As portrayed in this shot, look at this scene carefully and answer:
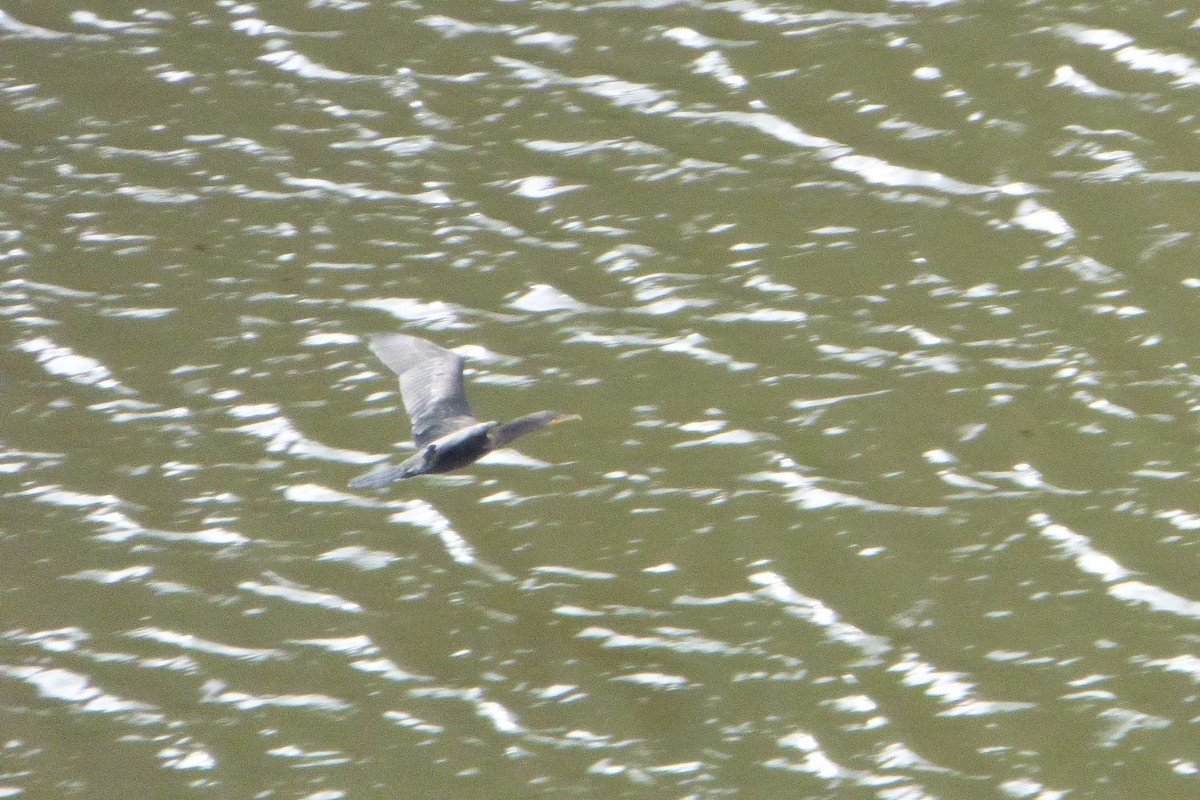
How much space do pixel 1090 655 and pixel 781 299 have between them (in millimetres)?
1760

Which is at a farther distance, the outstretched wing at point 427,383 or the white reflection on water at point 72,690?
the outstretched wing at point 427,383

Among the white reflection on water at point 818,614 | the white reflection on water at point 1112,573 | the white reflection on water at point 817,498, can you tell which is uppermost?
the white reflection on water at point 817,498

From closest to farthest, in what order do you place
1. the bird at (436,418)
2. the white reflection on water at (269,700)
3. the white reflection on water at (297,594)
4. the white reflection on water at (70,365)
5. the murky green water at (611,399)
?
the murky green water at (611,399)
the white reflection on water at (269,700)
the bird at (436,418)
the white reflection on water at (297,594)
the white reflection on water at (70,365)

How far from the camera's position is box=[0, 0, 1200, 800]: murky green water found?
4645 millimetres

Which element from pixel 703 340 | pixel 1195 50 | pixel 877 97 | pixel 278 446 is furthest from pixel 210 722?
pixel 1195 50

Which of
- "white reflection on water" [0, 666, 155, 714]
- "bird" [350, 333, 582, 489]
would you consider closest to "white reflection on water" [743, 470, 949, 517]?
"bird" [350, 333, 582, 489]

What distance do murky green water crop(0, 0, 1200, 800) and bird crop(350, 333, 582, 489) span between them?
0.27 metres

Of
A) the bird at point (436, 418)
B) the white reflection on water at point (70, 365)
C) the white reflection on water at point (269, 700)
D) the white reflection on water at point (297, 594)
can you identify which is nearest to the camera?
the white reflection on water at point (269, 700)

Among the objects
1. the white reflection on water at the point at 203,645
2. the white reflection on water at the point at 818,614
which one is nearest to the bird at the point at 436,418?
the white reflection on water at the point at 203,645

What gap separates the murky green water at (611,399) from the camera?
4645 millimetres

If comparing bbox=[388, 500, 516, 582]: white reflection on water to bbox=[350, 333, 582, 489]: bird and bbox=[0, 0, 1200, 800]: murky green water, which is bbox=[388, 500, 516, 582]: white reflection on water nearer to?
bbox=[0, 0, 1200, 800]: murky green water

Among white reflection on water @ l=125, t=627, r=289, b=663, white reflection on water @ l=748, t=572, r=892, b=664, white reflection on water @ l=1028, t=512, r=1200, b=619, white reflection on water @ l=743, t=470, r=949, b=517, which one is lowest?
white reflection on water @ l=125, t=627, r=289, b=663

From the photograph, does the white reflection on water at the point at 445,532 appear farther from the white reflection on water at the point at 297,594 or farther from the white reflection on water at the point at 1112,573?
the white reflection on water at the point at 1112,573

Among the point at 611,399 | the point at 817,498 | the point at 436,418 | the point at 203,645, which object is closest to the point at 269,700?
the point at 203,645
